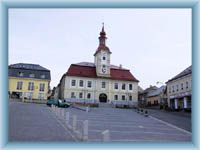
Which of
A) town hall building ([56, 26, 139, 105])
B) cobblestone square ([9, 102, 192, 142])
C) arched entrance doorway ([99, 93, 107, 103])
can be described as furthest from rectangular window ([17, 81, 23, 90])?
cobblestone square ([9, 102, 192, 142])

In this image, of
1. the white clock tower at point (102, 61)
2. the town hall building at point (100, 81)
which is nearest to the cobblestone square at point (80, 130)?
the town hall building at point (100, 81)

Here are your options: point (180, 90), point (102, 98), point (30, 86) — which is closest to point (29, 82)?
point (30, 86)

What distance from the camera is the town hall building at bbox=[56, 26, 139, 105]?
45.2m

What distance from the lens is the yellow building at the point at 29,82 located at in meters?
46.4

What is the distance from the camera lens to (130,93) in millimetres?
48812

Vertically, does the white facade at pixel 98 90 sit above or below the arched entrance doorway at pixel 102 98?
above

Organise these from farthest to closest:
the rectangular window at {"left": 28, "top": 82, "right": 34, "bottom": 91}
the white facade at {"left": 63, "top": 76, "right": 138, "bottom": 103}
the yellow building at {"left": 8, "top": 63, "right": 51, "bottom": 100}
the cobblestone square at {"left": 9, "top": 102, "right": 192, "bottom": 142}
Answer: the rectangular window at {"left": 28, "top": 82, "right": 34, "bottom": 91}
the yellow building at {"left": 8, "top": 63, "right": 51, "bottom": 100}
the white facade at {"left": 63, "top": 76, "right": 138, "bottom": 103}
the cobblestone square at {"left": 9, "top": 102, "right": 192, "bottom": 142}

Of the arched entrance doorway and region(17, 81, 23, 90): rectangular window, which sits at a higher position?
region(17, 81, 23, 90): rectangular window

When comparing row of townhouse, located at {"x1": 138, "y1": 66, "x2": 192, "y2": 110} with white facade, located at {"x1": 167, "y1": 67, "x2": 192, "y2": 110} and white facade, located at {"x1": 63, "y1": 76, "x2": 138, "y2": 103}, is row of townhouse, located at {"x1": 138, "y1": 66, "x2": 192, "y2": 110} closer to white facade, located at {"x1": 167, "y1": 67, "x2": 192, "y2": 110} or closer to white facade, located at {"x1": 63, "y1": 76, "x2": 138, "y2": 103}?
white facade, located at {"x1": 167, "y1": 67, "x2": 192, "y2": 110}

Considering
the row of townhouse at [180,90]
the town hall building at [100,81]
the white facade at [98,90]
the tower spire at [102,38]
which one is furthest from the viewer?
the tower spire at [102,38]

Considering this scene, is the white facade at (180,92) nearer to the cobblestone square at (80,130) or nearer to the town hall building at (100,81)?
the town hall building at (100,81)

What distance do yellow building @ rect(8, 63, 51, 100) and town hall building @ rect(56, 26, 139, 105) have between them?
3311 mm

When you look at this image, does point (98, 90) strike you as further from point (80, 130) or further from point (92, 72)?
point (80, 130)
